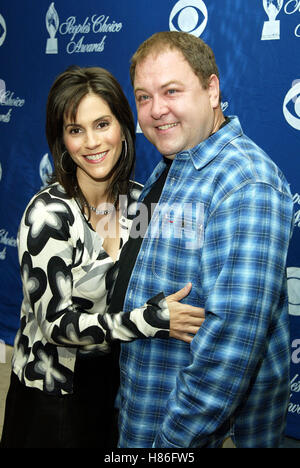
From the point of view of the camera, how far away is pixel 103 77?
5.19 feet

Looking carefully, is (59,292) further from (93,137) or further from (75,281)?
(93,137)

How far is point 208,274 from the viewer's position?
3.42ft

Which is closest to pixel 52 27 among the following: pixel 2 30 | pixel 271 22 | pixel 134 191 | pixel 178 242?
pixel 2 30

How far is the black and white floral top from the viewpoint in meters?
1.37

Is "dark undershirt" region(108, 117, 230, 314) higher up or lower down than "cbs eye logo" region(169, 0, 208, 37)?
lower down

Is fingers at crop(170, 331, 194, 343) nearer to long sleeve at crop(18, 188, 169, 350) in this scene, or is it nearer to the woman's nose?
long sleeve at crop(18, 188, 169, 350)

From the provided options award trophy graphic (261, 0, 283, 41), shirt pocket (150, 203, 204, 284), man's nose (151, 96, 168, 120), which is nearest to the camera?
shirt pocket (150, 203, 204, 284)

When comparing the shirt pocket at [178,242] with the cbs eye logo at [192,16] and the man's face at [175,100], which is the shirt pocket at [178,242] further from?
the cbs eye logo at [192,16]

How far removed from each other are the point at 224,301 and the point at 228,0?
1802 mm

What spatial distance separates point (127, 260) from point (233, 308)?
1.60ft

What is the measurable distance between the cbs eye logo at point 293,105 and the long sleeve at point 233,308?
4.17 feet

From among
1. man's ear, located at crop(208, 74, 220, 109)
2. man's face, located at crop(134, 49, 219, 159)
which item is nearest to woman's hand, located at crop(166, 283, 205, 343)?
man's face, located at crop(134, 49, 219, 159)

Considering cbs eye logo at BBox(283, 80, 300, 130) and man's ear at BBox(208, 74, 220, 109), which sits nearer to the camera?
man's ear at BBox(208, 74, 220, 109)

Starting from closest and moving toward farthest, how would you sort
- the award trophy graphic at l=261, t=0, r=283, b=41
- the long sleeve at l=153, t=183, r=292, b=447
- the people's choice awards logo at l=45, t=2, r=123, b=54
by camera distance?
the long sleeve at l=153, t=183, r=292, b=447 < the award trophy graphic at l=261, t=0, r=283, b=41 < the people's choice awards logo at l=45, t=2, r=123, b=54
